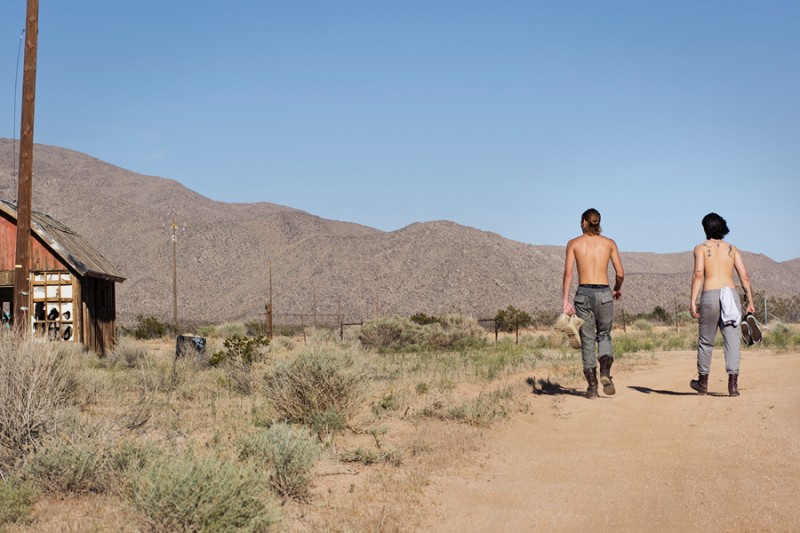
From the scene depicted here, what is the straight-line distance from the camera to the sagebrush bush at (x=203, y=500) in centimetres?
467

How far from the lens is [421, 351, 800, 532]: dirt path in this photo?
4988mm

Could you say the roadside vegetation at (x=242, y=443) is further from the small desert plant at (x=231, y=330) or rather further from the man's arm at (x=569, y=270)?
the small desert plant at (x=231, y=330)

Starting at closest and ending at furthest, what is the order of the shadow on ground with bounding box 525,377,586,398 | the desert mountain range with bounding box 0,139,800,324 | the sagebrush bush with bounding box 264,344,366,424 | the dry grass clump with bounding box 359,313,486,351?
the sagebrush bush with bounding box 264,344,366,424 → the shadow on ground with bounding box 525,377,586,398 → the dry grass clump with bounding box 359,313,486,351 → the desert mountain range with bounding box 0,139,800,324

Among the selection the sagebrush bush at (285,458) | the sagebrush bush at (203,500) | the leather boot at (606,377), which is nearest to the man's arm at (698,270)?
the leather boot at (606,377)

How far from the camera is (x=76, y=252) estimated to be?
22078 millimetres

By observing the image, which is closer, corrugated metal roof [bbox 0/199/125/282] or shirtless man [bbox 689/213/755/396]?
shirtless man [bbox 689/213/755/396]

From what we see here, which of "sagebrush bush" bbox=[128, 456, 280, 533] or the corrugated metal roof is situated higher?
the corrugated metal roof

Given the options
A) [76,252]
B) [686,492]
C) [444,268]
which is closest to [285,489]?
[686,492]

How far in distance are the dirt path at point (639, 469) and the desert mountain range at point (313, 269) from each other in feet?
192

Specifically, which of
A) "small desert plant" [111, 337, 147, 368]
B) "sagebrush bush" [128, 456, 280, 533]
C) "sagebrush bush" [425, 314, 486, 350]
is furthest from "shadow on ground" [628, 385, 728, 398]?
"sagebrush bush" [425, 314, 486, 350]

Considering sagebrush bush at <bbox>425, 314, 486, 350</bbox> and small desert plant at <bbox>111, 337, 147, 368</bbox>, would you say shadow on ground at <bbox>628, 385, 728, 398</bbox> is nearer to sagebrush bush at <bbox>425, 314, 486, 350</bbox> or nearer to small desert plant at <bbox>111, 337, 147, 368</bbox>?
small desert plant at <bbox>111, 337, 147, 368</bbox>

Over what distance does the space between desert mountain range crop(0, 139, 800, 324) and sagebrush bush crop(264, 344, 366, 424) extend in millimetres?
56636

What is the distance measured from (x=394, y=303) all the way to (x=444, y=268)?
28.6 ft

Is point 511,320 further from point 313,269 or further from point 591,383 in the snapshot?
point 313,269
